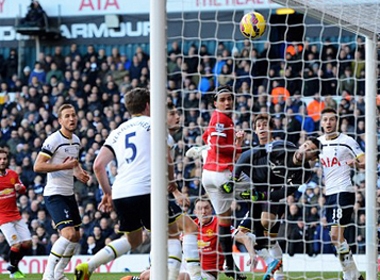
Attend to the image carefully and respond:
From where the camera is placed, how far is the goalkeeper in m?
9.30

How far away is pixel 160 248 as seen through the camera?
20.6 ft

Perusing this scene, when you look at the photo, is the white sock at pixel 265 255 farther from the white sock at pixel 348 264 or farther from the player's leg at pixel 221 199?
the white sock at pixel 348 264

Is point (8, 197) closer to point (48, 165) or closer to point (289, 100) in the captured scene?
point (48, 165)

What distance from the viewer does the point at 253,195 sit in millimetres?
9430

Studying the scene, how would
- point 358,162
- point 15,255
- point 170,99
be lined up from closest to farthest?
1. point 358,162
2. point 15,255
3. point 170,99

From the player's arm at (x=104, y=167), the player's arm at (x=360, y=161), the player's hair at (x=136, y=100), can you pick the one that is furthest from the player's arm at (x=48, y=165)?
the player's arm at (x=360, y=161)

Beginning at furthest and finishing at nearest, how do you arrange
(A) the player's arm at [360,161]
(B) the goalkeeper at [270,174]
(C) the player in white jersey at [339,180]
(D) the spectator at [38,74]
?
(D) the spectator at [38,74], (C) the player in white jersey at [339,180], (A) the player's arm at [360,161], (B) the goalkeeper at [270,174]

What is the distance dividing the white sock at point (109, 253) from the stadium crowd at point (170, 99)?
263 inches

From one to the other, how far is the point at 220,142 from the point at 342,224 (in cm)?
175

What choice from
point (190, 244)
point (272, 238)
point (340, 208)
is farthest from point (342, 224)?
point (190, 244)

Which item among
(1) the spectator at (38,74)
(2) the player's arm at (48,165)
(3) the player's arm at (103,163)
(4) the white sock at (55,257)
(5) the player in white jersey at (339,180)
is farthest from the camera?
(1) the spectator at (38,74)

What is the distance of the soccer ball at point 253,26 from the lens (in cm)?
909

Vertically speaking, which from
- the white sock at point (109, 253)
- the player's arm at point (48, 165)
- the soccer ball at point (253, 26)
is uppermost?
the soccer ball at point (253, 26)

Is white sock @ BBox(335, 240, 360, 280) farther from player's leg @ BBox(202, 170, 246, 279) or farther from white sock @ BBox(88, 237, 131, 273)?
white sock @ BBox(88, 237, 131, 273)
